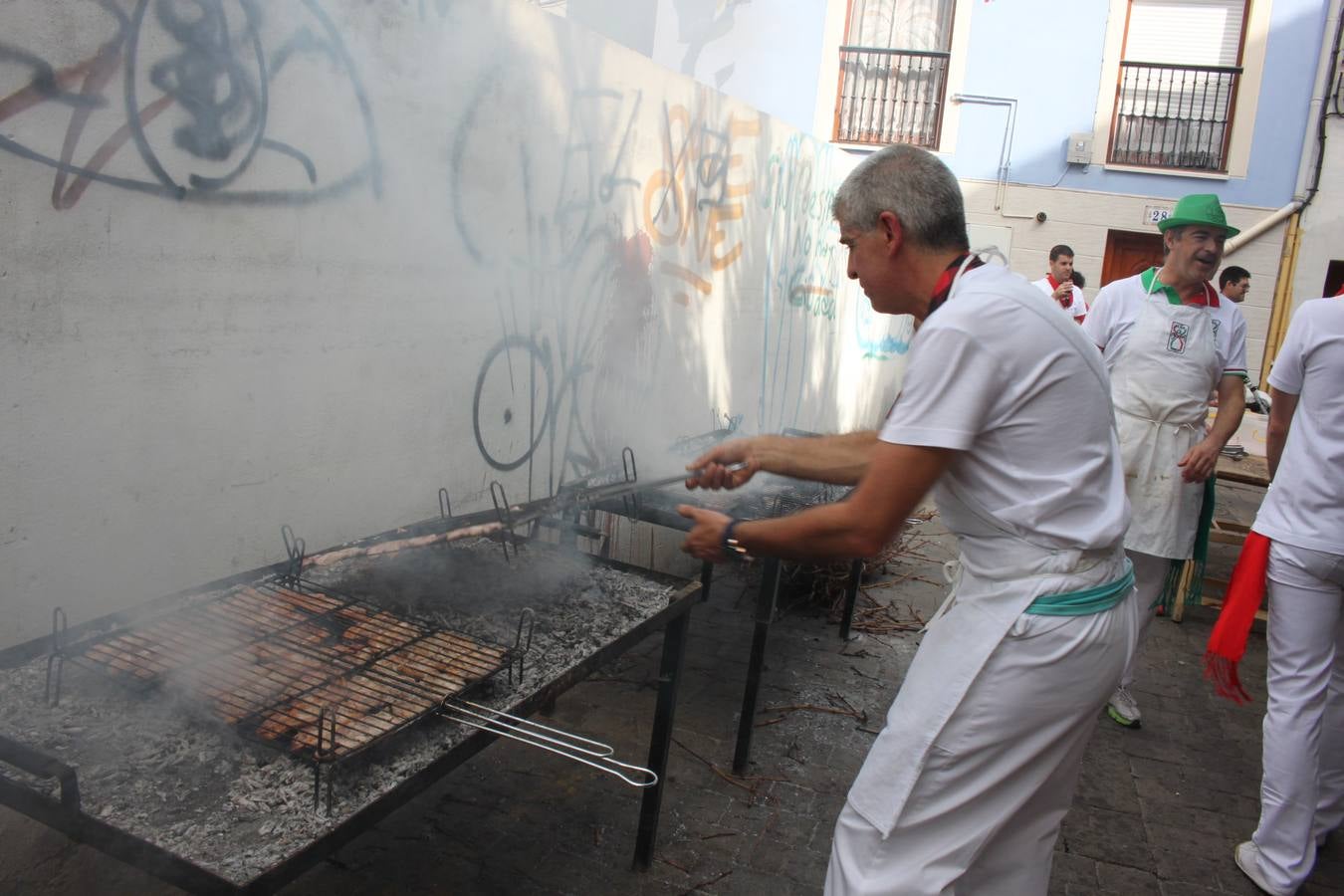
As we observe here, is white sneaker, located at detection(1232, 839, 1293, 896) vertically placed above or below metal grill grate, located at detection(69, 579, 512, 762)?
below

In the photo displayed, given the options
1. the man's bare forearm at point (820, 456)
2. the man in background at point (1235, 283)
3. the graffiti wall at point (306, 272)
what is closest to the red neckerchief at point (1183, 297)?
the man's bare forearm at point (820, 456)

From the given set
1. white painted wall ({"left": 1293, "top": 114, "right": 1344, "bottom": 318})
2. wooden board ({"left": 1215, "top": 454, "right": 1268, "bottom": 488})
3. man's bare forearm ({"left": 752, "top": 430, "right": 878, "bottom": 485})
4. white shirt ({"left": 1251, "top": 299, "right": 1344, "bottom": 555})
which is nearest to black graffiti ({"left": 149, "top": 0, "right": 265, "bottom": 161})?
man's bare forearm ({"left": 752, "top": 430, "right": 878, "bottom": 485})

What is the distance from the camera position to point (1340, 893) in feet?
10.6

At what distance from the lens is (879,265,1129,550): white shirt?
5.90 ft

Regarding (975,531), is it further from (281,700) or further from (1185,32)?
(1185,32)

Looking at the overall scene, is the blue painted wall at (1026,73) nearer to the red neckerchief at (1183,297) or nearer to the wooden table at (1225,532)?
the wooden table at (1225,532)

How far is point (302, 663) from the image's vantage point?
210cm

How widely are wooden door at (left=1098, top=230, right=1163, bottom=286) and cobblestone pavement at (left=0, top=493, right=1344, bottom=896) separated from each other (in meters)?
9.26

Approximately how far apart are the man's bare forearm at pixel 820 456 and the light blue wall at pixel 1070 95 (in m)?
11.8

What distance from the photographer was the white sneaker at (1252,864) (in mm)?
3152

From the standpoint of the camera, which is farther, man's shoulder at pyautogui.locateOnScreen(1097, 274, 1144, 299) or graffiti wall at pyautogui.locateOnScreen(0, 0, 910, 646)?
man's shoulder at pyautogui.locateOnScreen(1097, 274, 1144, 299)

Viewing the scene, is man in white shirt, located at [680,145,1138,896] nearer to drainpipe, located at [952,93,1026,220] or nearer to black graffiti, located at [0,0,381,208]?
black graffiti, located at [0,0,381,208]

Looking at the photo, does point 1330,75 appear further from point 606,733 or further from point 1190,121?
point 606,733

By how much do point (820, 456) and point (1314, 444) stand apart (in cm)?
191
